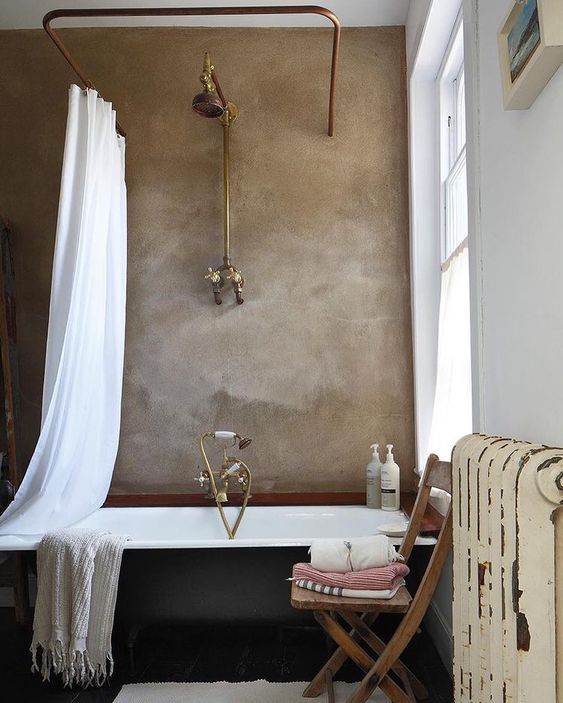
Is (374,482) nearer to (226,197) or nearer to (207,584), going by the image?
(207,584)

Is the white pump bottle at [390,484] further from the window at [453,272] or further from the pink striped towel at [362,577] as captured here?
the pink striped towel at [362,577]

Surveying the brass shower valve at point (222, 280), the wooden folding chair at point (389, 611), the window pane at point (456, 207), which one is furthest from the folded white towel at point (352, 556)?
the brass shower valve at point (222, 280)

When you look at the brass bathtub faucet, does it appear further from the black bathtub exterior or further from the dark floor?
the dark floor

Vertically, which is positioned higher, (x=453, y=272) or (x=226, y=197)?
(x=226, y=197)

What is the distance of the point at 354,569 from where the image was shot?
2.22 metres

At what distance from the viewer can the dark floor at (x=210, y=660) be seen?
8.21 ft

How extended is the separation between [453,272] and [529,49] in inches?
58.5

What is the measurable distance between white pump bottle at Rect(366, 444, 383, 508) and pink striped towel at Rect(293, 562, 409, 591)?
1.03 metres

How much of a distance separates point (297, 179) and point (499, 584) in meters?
2.71

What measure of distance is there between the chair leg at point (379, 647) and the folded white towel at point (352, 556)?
151 millimetres

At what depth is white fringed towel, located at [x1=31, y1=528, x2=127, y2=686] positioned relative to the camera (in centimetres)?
246

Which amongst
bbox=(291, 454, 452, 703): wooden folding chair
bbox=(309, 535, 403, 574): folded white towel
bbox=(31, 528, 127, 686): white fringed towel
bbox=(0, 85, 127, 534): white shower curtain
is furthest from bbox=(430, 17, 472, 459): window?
bbox=(0, 85, 127, 534): white shower curtain

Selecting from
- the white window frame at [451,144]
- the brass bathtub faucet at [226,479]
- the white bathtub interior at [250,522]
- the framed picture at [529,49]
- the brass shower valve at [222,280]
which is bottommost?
the white bathtub interior at [250,522]

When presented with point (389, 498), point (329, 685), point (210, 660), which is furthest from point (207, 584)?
point (389, 498)
